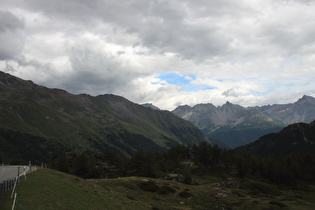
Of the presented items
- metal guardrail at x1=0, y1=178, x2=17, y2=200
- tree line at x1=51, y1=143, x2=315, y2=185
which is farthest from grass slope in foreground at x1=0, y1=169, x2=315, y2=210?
tree line at x1=51, y1=143, x2=315, y2=185

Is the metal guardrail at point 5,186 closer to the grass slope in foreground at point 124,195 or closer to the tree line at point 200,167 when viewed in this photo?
the grass slope in foreground at point 124,195

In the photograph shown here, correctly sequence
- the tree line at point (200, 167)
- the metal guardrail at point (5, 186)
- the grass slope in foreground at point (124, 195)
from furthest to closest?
the tree line at point (200, 167), the grass slope in foreground at point (124, 195), the metal guardrail at point (5, 186)

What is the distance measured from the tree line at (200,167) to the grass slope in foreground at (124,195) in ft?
81.1

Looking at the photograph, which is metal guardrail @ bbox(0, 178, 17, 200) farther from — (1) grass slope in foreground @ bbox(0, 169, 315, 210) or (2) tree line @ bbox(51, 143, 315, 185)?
(2) tree line @ bbox(51, 143, 315, 185)

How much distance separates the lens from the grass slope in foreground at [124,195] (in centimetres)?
3144

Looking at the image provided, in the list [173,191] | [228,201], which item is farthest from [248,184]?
[173,191]

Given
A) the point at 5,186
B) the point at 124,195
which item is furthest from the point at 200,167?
the point at 5,186

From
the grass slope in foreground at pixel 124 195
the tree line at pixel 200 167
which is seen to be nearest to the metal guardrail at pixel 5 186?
the grass slope in foreground at pixel 124 195

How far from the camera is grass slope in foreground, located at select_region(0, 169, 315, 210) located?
3144 centimetres

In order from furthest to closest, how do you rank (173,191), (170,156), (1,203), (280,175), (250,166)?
(170,156)
(250,166)
(280,175)
(173,191)
(1,203)

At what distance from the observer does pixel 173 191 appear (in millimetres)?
64875

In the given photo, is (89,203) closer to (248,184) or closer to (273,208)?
(273,208)

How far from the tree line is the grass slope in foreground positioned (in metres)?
24.7

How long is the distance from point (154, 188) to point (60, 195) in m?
34.7
